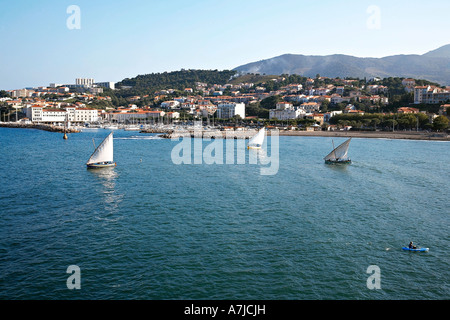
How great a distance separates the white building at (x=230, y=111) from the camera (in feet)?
316

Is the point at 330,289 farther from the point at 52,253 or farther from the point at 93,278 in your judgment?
the point at 52,253

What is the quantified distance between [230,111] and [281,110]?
1497cm

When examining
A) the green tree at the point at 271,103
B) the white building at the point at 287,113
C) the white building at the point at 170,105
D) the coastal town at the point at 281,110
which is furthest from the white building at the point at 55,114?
the white building at the point at 287,113

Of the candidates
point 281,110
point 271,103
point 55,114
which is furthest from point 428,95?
point 55,114

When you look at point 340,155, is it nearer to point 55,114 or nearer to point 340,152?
point 340,152

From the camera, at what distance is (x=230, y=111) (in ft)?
319

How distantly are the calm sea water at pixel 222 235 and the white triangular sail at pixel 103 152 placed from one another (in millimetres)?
2169

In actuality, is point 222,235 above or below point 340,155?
below

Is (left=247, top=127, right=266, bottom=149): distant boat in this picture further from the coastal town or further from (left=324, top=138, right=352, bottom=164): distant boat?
the coastal town

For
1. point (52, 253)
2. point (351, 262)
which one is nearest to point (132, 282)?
point (52, 253)

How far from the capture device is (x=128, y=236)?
12.0 meters

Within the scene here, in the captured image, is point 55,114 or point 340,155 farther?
point 55,114

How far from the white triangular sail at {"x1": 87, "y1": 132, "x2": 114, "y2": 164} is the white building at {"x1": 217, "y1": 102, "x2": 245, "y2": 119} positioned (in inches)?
2792

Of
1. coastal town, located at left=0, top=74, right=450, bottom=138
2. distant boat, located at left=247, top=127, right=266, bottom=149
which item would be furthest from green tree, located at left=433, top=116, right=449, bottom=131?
distant boat, located at left=247, top=127, right=266, bottom=149
